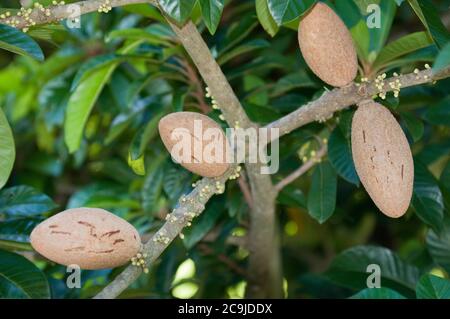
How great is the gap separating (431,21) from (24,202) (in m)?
0.69

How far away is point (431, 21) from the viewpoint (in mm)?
1033

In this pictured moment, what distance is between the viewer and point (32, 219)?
1235 mm

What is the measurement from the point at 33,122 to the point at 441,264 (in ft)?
4.57

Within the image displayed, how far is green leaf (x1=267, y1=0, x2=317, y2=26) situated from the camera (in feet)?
3.18

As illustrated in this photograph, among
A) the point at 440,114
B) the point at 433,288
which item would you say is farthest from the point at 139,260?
the point at 440,114

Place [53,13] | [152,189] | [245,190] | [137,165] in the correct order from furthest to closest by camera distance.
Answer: [152,189] → [245,190] → [137,165] → [53,13]

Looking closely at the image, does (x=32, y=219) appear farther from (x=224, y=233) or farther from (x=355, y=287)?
(x=355, y=287)

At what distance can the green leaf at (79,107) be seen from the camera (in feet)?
4.78

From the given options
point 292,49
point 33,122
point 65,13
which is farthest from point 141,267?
point 33,122

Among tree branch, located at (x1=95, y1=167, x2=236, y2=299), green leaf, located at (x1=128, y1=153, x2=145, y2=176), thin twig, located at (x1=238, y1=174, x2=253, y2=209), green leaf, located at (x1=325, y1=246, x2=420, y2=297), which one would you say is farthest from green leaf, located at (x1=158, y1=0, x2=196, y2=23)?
green leaf, located at (x1=325, y1=246, x2=420, y2=297)

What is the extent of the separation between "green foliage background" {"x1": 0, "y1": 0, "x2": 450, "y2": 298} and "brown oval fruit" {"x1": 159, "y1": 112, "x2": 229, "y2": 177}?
13cm

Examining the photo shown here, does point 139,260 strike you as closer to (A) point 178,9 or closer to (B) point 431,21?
(A) point 178,9

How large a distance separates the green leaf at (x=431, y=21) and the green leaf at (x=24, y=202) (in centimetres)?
63

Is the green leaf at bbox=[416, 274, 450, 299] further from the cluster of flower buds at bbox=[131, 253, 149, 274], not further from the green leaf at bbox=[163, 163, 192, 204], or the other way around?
the green leaf at bbox=[163, 163, 192, 204]
